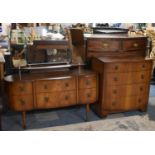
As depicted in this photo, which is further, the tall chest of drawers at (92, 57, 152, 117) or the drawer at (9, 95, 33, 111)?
the tall chest of drawers at (92, 57, 152, 117)

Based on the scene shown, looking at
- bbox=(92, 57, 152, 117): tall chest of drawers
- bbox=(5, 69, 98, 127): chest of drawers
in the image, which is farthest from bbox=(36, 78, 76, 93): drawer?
bbox=(92, 57, 152, 117): tall chest of drawers

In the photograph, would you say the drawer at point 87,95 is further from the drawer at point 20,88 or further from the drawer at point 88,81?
the drawer at point 20,88

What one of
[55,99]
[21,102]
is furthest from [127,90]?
[21,102]

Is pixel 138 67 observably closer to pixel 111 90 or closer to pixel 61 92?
pixel 111 90

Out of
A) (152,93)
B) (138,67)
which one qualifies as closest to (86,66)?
(138,67)

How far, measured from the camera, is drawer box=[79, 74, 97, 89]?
2861mm

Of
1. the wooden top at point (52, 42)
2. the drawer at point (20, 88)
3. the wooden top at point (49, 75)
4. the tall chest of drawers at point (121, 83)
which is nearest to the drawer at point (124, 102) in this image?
the tall chest of drawers at point (121, 83)

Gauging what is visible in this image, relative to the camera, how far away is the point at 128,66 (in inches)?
116

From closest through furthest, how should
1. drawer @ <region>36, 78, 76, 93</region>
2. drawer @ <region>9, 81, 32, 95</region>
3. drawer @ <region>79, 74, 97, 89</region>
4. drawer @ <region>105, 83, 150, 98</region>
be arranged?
1. drawer @ <region>9, 81, 32, 95</region>
2. drawer @ <region>36, 78, 76, 93</region>
3. drawer @ <region>79, 74, 97, 89</region>
4. drawer @ <region>105, 83, 150, 98</region>

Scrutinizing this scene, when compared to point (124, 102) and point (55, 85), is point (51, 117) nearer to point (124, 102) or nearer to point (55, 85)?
point (55, 85)

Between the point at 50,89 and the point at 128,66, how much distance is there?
1058 millimetres

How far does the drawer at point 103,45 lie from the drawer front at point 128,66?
14.2 inches

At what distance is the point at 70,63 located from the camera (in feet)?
10.1

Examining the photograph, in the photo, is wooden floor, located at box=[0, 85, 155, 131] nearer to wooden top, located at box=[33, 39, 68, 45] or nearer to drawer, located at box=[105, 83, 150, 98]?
drawer, located at box=[105, 83, 150, 98]
